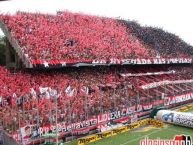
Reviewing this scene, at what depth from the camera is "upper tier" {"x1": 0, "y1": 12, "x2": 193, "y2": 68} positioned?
1100 inches

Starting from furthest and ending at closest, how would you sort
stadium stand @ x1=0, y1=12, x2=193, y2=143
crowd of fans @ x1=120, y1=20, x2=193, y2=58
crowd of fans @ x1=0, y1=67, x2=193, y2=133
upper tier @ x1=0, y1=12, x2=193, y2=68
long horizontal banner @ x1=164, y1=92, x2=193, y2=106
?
crowd of fans @ x1=120, y1=20, x2=193, y2=58
long horizontal banner @ x1=164, y1=92, x2=193, y2=106
upper tier @ x1=0, y1=12, x2=193, y2=68
stadium stand @ x1=0, y1=12, x2=193, y2=143
crowd of fans @ x1=0, y1=67, x2=193, y2=133

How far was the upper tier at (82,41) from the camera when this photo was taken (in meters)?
28.0

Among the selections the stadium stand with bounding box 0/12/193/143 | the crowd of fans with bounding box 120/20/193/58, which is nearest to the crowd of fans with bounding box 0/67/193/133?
the stadium stand with bounding box 0/12/193/143

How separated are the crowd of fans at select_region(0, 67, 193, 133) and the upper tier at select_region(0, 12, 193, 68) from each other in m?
1.20

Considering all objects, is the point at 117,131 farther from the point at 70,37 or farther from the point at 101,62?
the point at 70,37

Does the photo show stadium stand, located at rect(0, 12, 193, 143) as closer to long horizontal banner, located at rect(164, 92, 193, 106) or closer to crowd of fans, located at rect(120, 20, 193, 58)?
long horizontal banner, located at rect(164, 92, 193, 106)

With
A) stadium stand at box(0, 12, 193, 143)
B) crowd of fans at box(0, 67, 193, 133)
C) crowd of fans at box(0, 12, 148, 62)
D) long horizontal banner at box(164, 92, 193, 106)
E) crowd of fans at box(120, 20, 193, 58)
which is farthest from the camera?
crowd of fans at box(120, 20, 193, 58)

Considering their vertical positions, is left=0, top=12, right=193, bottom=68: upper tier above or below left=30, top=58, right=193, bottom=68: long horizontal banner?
above

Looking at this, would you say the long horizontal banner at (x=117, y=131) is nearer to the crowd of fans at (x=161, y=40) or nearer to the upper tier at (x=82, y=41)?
the upper tier at (x=82, y=41)

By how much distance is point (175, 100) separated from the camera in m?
32.6

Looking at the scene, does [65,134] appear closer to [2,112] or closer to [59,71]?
[2,112]

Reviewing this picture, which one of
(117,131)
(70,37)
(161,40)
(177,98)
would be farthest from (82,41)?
(161,40)

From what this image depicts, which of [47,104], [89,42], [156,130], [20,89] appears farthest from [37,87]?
[89,42]

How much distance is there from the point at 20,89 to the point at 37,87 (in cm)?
131
